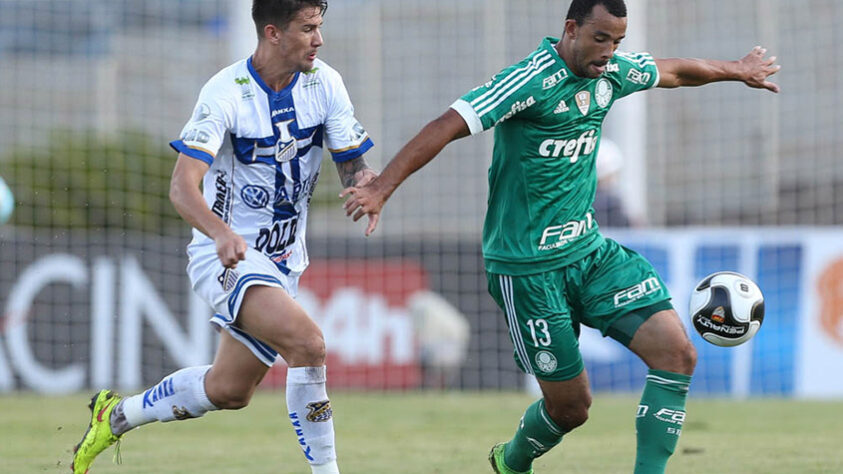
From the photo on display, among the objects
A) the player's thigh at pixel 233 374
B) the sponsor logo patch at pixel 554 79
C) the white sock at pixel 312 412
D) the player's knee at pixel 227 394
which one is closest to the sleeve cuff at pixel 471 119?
the sponsor logo patch at pixel 554 79

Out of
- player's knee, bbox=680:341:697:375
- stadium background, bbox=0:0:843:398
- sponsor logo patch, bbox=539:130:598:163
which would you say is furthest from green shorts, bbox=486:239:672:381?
stadium background, bbox=0:0:843:398

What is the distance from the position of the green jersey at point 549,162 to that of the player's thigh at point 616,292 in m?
0.09

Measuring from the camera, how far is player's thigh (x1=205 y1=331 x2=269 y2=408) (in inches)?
255

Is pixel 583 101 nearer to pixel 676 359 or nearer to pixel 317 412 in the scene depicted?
pixel 676 359

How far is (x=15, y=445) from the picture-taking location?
28.6 ft

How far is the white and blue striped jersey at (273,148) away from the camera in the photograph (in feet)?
20.5

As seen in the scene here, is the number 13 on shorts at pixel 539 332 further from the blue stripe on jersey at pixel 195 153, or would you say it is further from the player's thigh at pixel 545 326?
the blue stripe on jersey at pixel 195 153

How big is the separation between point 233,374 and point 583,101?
2108 millimetres

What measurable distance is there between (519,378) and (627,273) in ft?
24.1

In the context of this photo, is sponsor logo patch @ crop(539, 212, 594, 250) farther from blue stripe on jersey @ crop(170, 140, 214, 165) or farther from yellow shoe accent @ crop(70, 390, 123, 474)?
yellow shoe accent @ crop(70, 390, 123, 474)

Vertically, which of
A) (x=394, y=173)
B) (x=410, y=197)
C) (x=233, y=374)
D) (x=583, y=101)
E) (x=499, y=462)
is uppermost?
(x=583, y=101)

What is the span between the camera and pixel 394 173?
18.9 ft

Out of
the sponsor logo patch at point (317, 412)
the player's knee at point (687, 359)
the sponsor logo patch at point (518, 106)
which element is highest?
the sponsor logo patch at point (518, 106)

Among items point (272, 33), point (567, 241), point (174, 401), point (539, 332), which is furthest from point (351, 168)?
point (174, 401)
